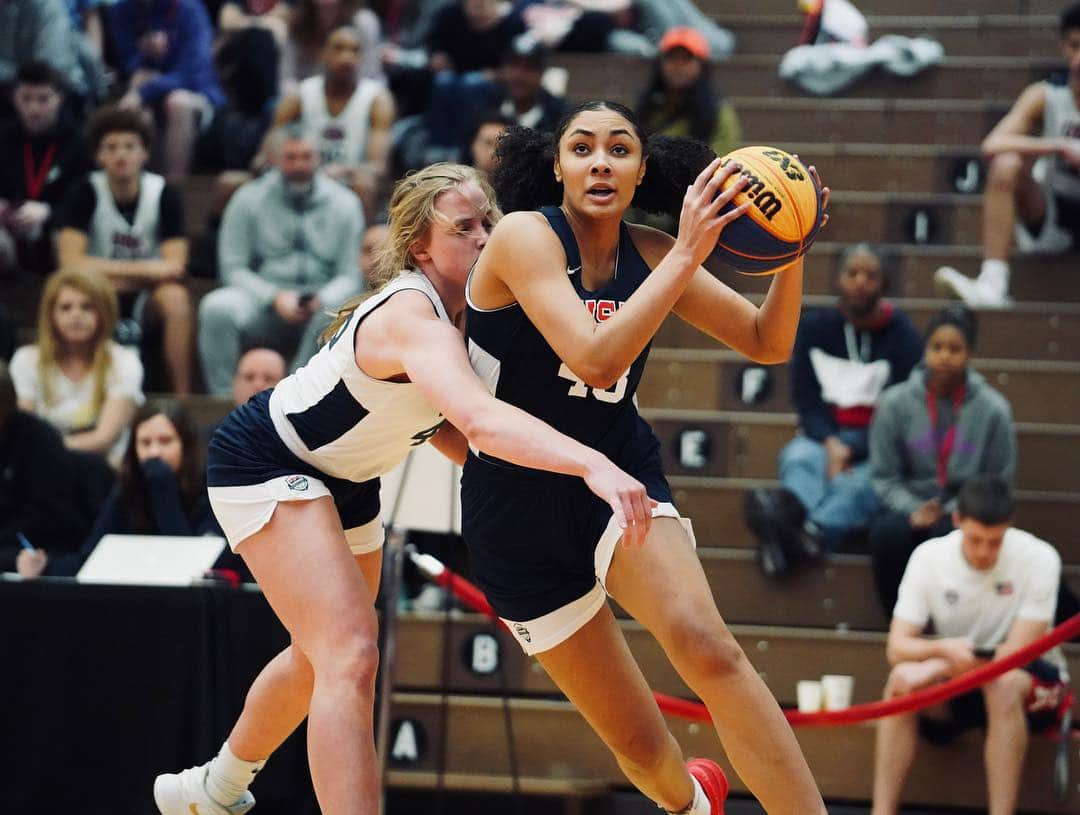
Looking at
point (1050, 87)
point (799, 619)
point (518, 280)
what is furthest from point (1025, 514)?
point (518, 280)

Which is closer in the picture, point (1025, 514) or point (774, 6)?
point (1025, 514)

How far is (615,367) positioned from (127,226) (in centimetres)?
529

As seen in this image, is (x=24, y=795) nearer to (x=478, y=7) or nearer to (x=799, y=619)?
(x=799, y=619)

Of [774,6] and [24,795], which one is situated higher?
[774,6]

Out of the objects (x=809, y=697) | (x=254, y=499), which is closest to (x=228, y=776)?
(x=254, y=499)

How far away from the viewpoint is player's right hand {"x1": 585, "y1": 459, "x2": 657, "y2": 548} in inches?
123

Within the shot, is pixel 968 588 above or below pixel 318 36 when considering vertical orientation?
below

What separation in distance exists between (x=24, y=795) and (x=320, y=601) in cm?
194

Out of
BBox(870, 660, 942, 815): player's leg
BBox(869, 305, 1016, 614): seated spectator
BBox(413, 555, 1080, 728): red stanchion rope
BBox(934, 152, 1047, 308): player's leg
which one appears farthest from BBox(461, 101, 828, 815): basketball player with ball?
BBox(934, 152, 1047, 308): player's leg

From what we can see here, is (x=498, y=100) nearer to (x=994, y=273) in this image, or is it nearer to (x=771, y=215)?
(x=994, y=273)

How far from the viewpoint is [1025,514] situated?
7113mm

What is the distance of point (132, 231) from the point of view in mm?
8195

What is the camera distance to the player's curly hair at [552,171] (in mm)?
3932

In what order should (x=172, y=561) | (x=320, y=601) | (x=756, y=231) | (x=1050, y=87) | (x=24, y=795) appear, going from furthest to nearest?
(x=1050, y=87), (x=172, y=561), (x=24, y=795), (x=320, y=601), (x=756, y=231)
